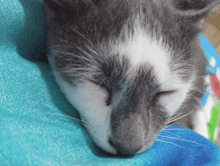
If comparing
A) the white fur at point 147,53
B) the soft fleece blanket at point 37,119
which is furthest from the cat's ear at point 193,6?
the soft fleece blanket at point 37,119

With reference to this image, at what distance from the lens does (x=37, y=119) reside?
2.22 ft

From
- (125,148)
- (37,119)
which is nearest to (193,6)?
(125,148)

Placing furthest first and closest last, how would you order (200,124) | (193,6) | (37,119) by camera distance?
(200,124) → (193,6) → (37,119)

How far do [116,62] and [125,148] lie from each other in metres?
0.27

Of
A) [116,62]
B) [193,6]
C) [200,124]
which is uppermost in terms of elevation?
[193,6]

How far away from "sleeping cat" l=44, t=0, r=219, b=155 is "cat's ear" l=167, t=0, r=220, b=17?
0.08m

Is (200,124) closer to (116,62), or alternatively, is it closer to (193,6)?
(193,6)

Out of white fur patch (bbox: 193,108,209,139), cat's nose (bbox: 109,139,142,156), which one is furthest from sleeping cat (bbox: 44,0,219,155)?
white fur patch (bbox: 193,108,209,139)

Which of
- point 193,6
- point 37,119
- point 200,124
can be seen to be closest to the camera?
point 37,119

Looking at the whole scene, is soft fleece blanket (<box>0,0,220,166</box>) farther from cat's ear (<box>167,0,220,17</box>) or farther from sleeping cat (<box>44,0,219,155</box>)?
cat's ear (<box>167,0,220,17</box>)

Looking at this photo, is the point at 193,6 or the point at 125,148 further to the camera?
the point at 193,6

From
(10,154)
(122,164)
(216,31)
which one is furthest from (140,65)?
(216,31)

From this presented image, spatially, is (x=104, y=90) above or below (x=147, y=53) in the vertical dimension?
below

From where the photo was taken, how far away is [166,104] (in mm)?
867
